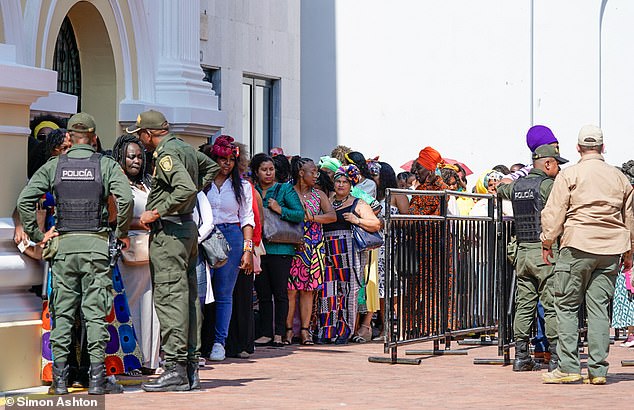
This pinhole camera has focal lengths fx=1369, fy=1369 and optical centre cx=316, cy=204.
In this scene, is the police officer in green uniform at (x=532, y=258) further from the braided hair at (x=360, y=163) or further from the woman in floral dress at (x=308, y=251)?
the braided hair at (x=360, y=163)

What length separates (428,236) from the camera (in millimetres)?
13016

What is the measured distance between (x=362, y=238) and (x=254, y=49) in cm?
598

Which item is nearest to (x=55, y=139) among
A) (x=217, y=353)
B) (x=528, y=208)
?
(x=217, y=353)

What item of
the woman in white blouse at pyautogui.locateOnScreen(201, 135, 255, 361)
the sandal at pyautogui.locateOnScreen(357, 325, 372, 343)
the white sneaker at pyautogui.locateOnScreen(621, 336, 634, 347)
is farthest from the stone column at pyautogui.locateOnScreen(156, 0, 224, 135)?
the white sneaker at pyautogui.locateOnScreen(621, 336, 634, 347)

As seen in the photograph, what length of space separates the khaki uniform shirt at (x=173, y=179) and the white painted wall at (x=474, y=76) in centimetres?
1307

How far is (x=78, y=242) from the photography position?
968cm

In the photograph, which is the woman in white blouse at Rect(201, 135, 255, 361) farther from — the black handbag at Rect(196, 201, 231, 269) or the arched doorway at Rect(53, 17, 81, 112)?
the arched doorway at Rect(53, 17, 81, 112)

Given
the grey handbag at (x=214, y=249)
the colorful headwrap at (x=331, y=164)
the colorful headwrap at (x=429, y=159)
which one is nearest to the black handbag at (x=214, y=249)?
the grey handbag at (x=214, y=249)

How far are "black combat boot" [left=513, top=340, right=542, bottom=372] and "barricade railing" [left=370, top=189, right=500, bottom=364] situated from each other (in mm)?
1006

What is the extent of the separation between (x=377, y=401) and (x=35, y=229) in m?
2.75

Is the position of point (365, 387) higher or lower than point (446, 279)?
lower

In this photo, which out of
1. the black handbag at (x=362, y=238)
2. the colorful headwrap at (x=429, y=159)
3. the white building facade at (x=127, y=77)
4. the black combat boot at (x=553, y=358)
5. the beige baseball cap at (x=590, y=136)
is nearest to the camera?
the white building facade at (x=127, y=77)

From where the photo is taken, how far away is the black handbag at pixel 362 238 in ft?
48.2

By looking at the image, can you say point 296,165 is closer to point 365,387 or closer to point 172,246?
point 365,387
